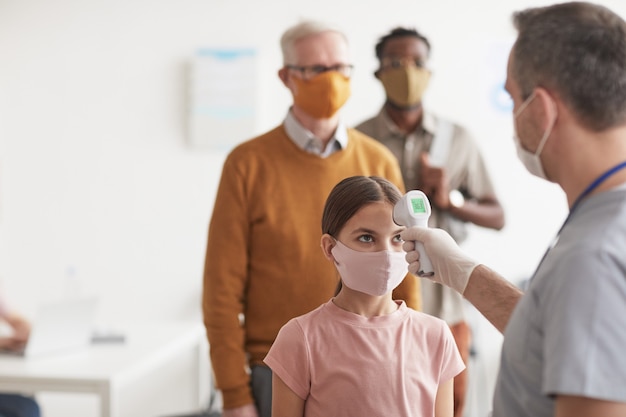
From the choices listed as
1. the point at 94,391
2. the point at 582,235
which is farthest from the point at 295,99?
the point at 94,391

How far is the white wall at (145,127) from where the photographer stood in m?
4.61

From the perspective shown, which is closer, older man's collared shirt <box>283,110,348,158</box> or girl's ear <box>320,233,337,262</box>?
girl's ear <box>320,233,337,262</box>

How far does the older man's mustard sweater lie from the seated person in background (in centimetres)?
145

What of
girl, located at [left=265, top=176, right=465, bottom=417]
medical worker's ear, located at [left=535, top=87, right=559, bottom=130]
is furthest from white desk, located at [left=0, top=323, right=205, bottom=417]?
medical worker's ear, located at [left=535, top=87, right=559, bottom=130]

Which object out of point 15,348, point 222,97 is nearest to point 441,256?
point 15,348

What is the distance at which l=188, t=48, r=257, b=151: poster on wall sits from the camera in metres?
4.76

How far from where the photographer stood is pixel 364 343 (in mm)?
1485

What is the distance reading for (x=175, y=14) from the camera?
482cm

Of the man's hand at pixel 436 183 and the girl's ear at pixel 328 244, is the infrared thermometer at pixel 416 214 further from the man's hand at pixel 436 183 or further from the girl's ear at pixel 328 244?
the man's hand at pixel 436 183

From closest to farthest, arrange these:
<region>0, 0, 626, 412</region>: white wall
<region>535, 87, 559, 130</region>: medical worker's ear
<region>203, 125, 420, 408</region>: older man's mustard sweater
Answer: <region>535, 87, 559, 130</region>: medical worker's ear → <region>203, 125, 420, 408</region>: older man's mustard sweater → <region>0, 0, 626, 412</region>: white wall

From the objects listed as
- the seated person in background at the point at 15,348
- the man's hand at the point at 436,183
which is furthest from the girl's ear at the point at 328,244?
the seated person in background at the point at 15,348

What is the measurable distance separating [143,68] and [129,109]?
0.25m

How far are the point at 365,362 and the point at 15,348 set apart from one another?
210 centimetres

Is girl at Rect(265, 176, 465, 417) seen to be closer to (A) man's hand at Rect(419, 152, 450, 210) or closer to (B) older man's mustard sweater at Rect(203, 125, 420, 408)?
(B) older man's mustard sweater at Rect(203, 125, 420, 408)
